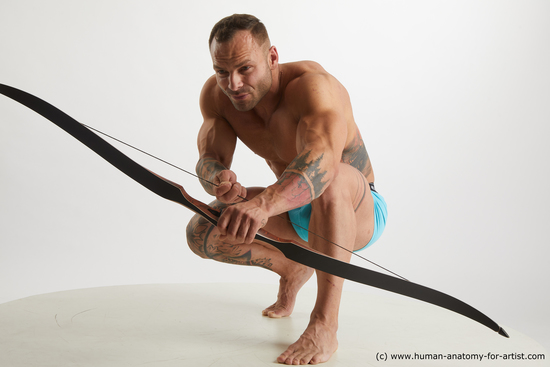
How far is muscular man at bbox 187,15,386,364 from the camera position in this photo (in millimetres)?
1734

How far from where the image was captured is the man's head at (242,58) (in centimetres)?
193

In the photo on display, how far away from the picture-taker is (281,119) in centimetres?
217

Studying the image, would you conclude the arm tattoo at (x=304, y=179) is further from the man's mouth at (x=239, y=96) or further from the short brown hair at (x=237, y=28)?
the short brown hair at (x=237, y=28)

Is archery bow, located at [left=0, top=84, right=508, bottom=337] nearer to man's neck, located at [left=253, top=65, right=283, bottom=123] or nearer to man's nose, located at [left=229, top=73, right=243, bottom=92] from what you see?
man's nose, located at [left=229, top=73, right=243, bottom=92]

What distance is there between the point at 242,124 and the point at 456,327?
137 centimetres

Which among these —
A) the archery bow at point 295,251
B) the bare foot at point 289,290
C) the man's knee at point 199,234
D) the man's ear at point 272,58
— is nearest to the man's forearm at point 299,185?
the archery bow at point 295,251

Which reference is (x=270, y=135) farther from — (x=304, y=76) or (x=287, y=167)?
(x=287, y=167)

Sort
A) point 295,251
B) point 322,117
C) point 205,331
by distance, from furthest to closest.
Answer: point 205,331, point 322,117, point 295,251

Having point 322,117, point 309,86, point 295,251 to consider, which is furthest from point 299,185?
point 309,86

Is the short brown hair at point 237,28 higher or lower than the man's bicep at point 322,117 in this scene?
higher

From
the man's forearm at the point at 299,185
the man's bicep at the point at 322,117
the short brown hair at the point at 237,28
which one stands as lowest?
the man's forearm at the point at 299,185

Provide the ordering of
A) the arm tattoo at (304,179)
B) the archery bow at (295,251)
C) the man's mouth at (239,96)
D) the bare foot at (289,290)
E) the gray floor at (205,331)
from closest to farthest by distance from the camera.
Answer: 1. the archery bow at (295,251)
2. the arm tattoo at (304,179)
3. the gray floor at (205,331)
4. the man's mouth at (239,96)
5. the bare foot at (289,290)

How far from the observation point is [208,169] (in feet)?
7.02

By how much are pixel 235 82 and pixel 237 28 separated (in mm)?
202
